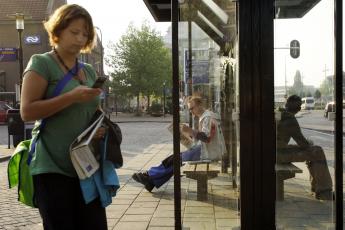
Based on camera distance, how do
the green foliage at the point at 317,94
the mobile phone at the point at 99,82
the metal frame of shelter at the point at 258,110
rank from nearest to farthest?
the mobile phone at the point at 99,82 → the metal frame of shelter at the point at 258,110 → the green foliage at the point at 317,94

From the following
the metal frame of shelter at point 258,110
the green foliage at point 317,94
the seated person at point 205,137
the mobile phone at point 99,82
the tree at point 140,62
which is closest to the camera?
the mobile phone at point 99,82

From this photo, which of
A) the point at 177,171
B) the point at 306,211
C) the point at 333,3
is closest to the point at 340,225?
the point at 306,211

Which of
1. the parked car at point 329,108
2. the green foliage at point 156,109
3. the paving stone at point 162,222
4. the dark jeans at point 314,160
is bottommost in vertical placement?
the green foliage at point 156,109

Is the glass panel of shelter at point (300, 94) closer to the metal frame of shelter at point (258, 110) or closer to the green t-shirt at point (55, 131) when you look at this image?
the metal frame of shelter at point (258, 110)

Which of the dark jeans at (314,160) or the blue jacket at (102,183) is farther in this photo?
the dark jeans at (314,160)

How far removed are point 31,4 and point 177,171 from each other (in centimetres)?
4737

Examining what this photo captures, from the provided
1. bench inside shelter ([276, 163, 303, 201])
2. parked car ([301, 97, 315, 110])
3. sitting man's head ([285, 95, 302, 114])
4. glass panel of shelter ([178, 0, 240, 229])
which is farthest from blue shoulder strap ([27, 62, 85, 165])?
parked car ([301, 97, 315, 110])

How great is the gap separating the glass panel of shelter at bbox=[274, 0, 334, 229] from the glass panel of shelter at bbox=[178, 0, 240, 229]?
1.42 feet

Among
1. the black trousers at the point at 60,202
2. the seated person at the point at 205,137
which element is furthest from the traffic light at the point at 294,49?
the black trousers at the point at 60,202

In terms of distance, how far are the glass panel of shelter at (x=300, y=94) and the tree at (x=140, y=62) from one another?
130 feet

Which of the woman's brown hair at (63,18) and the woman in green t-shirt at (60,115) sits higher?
the woman's brown hair at (63,18)

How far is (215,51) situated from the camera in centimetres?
478

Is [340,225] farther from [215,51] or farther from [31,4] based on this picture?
[31,4]

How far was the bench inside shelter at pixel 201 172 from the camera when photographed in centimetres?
518
